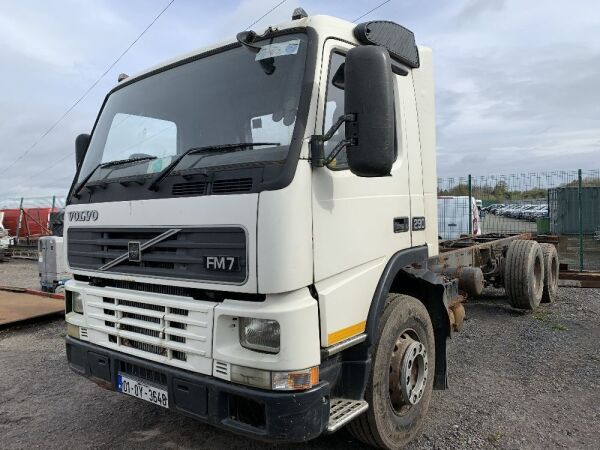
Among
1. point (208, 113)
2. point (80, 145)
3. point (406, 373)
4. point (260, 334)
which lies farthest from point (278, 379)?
point (80, 145)

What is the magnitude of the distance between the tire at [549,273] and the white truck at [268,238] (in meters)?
5.03

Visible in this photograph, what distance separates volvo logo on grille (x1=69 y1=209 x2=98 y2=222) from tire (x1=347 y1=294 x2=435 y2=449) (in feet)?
6.72

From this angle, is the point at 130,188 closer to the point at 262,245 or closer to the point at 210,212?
the point at 210,212

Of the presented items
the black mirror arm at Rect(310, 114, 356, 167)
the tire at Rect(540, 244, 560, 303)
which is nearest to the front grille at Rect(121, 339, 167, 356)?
the black mirror arm at Rect(310, 114, 356, 167)

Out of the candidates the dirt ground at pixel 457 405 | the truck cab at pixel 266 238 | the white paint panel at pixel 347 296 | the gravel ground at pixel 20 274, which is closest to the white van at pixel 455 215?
the dirt ground at pixel 457 405

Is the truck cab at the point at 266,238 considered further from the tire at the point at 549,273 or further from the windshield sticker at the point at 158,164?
the tire at the point at 549,273

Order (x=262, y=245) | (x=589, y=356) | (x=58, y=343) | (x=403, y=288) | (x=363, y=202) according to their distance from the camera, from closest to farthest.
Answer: (x=262, y=245)
(x=363, y=202)
(x=403, y=288)
(x=589, y=356)
(x=58, y=343)

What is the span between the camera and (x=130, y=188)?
3.11 metres

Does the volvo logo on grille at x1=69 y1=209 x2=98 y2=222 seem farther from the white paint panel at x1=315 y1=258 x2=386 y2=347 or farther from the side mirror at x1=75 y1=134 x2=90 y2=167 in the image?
the white paint panel at x1=315 y1=258 x2=386 y2=347

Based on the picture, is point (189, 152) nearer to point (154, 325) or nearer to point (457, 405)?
point (154, 325)

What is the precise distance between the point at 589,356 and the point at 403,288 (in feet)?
9.73

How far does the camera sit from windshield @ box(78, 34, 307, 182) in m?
2.74

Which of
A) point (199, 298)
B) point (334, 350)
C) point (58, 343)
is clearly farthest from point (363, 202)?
point (58, 343)

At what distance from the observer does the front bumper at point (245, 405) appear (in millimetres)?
2465
